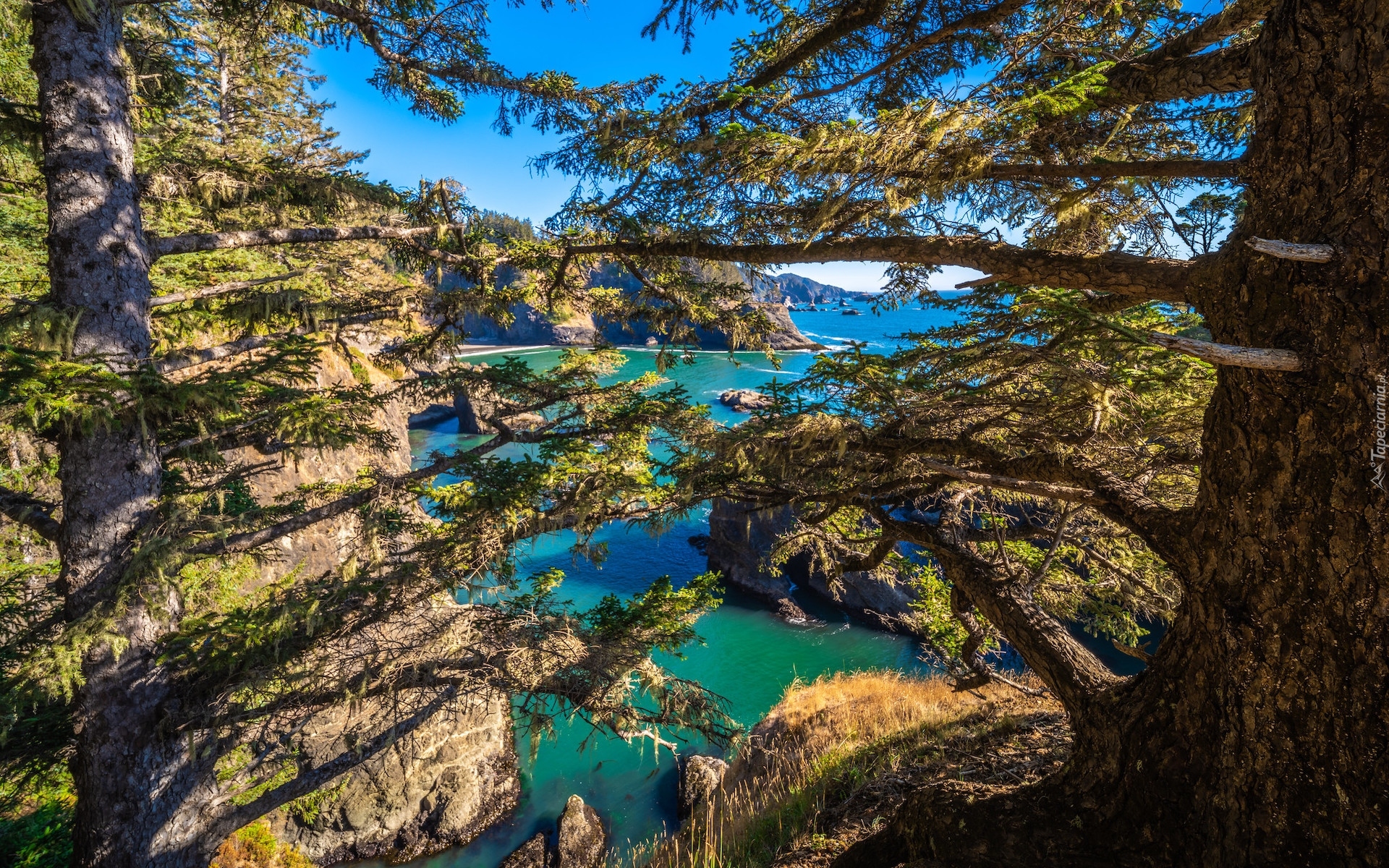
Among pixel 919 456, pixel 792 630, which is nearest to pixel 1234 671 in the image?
pixel 919 456

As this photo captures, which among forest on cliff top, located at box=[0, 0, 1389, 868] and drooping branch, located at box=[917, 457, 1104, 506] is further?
drooping branch, located at box=[917, 457, 1104, 506]

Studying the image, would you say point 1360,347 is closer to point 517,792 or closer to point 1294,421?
point 1294,421

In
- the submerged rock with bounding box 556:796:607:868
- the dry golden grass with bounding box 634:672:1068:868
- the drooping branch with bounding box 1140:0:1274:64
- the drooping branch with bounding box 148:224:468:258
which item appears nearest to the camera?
the drooping branch with bounding box 1140:0:1274:64

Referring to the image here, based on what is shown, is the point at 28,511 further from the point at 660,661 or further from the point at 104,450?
the point at 660,661

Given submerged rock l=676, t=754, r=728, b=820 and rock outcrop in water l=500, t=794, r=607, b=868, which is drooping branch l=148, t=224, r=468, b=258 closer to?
rock outcrop in water l=500, t=794, r=607, b=868

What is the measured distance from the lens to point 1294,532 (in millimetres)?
2057

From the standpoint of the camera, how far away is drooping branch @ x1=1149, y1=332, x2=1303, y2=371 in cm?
163

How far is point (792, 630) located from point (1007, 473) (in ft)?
49.7

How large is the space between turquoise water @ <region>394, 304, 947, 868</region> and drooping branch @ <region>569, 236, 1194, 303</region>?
6.05 ft

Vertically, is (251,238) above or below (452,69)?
below

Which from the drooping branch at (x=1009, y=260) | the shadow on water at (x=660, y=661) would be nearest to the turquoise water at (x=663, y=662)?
the shadow on water at (x=660, y=661)

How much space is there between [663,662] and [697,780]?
399cm

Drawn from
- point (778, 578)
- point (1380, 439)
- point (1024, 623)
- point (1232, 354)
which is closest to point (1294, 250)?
point (1232, 354)

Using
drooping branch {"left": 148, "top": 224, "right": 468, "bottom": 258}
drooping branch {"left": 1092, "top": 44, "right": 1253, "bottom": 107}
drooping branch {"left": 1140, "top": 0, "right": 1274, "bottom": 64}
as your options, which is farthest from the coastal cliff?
drooping branch {"left": 1140, "top": 0, "right": 1274, "bottom": 64}
